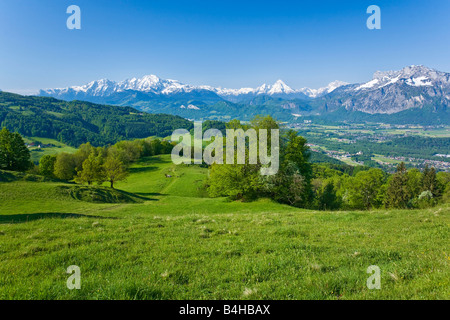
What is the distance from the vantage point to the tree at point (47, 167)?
89.0 m

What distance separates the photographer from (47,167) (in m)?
89.9

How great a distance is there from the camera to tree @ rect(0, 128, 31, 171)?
64.8 m

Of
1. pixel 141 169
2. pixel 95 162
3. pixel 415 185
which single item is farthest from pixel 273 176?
pixel 141 169

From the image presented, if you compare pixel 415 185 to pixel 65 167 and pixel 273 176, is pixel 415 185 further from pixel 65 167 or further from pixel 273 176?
pixel 65 167

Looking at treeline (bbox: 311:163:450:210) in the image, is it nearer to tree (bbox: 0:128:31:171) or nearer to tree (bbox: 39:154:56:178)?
tree (bbox: 0:128:31:171)

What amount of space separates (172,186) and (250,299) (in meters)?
72.8

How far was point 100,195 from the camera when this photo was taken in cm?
4588

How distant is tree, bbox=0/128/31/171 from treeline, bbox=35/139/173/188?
1429 cm

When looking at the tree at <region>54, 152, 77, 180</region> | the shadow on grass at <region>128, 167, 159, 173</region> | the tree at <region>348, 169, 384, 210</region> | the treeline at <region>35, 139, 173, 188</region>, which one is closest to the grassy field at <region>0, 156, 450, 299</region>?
the treeline at <region>35, 139, 173, 188</region>

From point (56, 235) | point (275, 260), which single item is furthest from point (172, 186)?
point (275, 260)

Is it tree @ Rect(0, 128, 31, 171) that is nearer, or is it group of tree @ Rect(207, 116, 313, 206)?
group of tree @ Rect(207, 116, 313, 206)

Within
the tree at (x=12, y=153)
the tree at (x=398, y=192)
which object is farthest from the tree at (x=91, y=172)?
the tree at (x=398, y=192)

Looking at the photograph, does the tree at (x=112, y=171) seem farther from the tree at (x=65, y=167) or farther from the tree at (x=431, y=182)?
the tree at (x=431, y=182)
